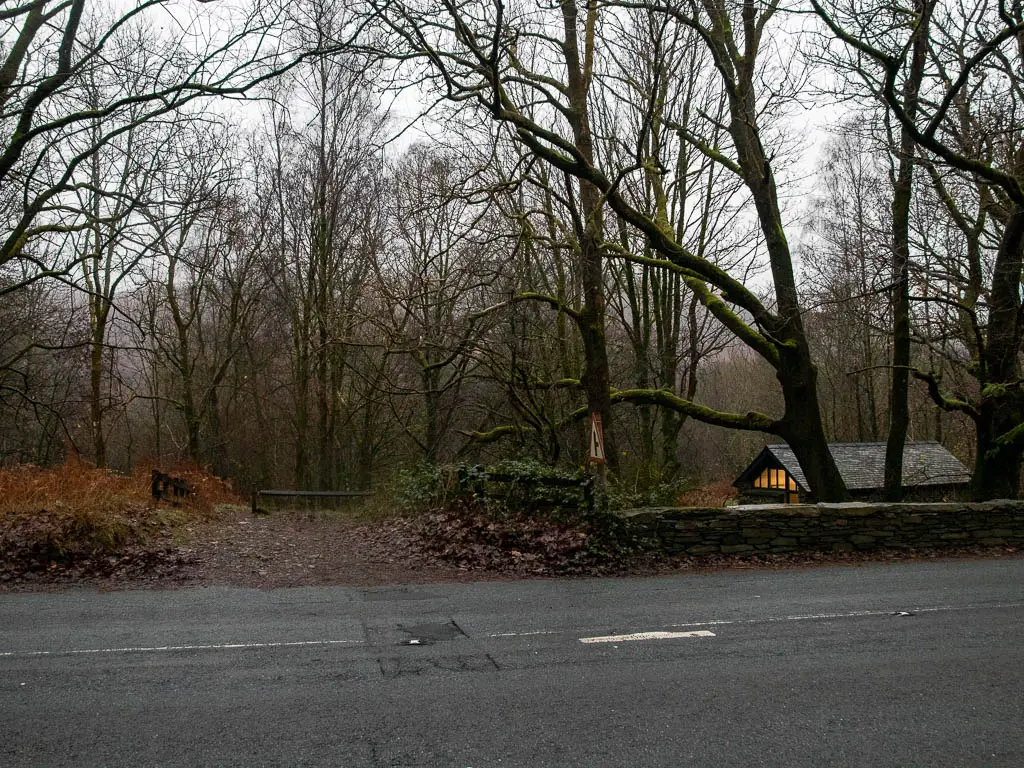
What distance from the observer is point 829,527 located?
13.2 m

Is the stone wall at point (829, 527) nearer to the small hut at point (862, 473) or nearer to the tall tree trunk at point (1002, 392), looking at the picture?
the tall tree trunk at point (1002, 392)

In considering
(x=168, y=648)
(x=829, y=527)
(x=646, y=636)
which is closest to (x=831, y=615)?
(x=646, y=636)

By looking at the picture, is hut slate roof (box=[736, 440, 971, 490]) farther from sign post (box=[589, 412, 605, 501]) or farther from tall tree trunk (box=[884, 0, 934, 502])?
sign post (box=[589, 412, 605, 501])

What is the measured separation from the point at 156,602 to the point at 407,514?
284 inches

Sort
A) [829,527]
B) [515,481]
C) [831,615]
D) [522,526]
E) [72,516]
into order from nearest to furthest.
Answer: [831,615] < [72,516] < [522,526] < [515,481] < [829,527]

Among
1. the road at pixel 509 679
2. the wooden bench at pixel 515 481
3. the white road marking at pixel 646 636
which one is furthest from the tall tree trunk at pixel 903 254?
the white road marking at pixel 646 636

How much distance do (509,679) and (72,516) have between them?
7912 mm

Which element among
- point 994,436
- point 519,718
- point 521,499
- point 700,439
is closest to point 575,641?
point 519,718

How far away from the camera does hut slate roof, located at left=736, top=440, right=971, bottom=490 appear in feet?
106

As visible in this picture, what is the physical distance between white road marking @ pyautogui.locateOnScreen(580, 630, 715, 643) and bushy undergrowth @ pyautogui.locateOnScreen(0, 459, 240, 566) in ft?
23.8

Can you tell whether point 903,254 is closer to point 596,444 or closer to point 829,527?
point 829,527

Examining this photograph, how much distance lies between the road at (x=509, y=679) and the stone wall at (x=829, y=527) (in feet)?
10.1

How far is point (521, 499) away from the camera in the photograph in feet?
43.0

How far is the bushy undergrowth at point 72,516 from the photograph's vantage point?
1052 cm
